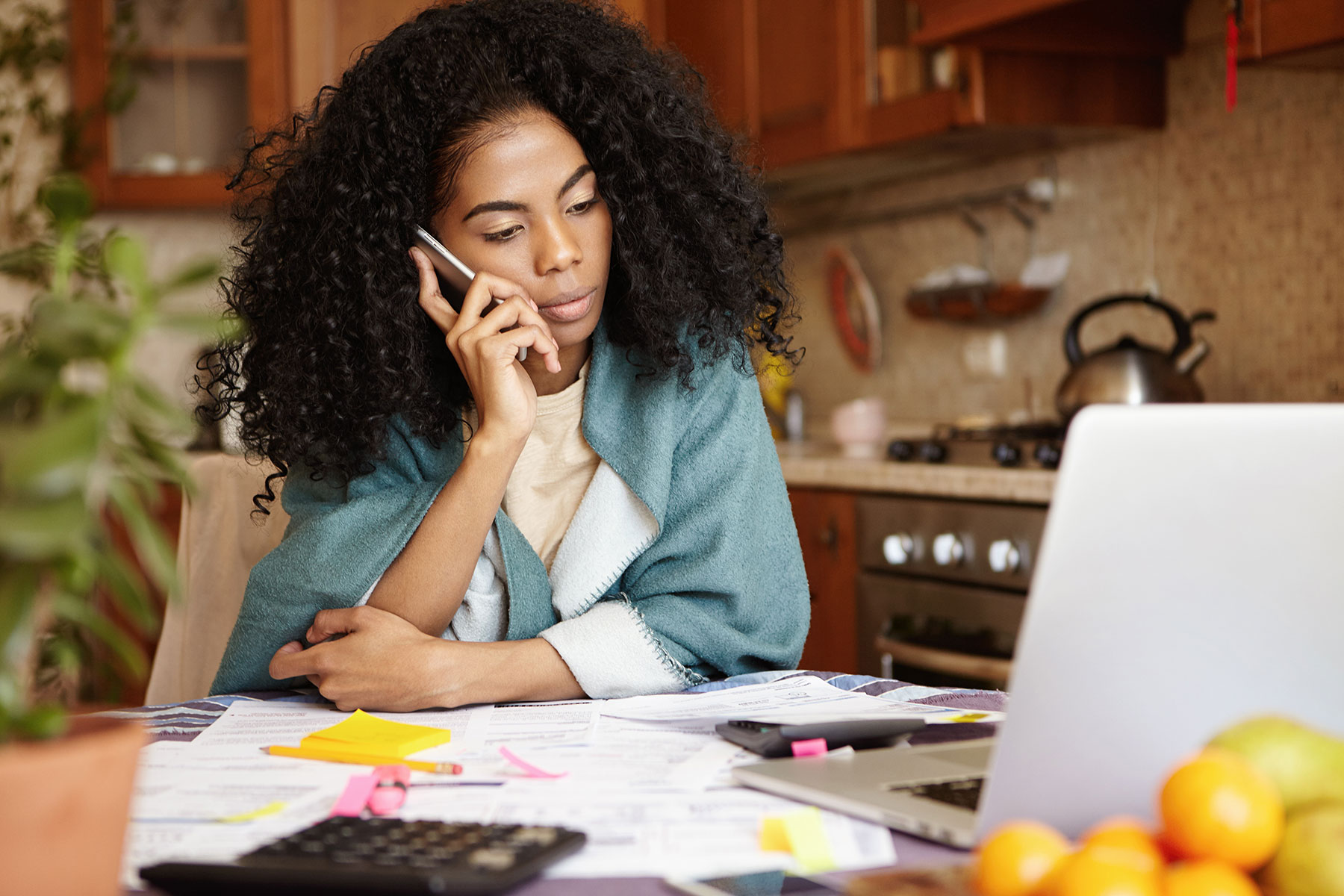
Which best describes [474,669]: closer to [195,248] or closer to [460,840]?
[460,840]

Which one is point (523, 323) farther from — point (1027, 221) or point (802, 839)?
point (1027, 221)

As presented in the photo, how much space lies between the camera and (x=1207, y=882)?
0.46m

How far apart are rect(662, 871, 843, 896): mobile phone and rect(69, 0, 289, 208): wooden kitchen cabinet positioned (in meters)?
3.50

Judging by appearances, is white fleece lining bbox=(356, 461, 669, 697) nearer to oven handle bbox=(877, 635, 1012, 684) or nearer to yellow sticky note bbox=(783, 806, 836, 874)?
yellow sticky note bbox=(783, 806, 836, 874)

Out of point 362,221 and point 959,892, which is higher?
point 362,221

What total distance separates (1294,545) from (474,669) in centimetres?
64

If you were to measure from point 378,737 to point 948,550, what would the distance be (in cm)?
155

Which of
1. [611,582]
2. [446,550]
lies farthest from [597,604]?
[446,550]

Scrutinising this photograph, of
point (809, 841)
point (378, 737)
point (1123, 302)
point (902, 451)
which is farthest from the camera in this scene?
point (902, 451)

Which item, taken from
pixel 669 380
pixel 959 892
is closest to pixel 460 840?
pixel 959 892

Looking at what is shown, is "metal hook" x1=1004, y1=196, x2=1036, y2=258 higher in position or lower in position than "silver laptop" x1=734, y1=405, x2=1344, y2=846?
higher

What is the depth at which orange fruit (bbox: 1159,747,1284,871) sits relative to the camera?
48 cm

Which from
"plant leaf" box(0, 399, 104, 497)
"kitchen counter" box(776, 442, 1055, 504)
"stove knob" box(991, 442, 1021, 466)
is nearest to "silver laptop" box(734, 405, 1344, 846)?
"plant leaf" box(0, 399, 104, 497)

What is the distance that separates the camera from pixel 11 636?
427mm
